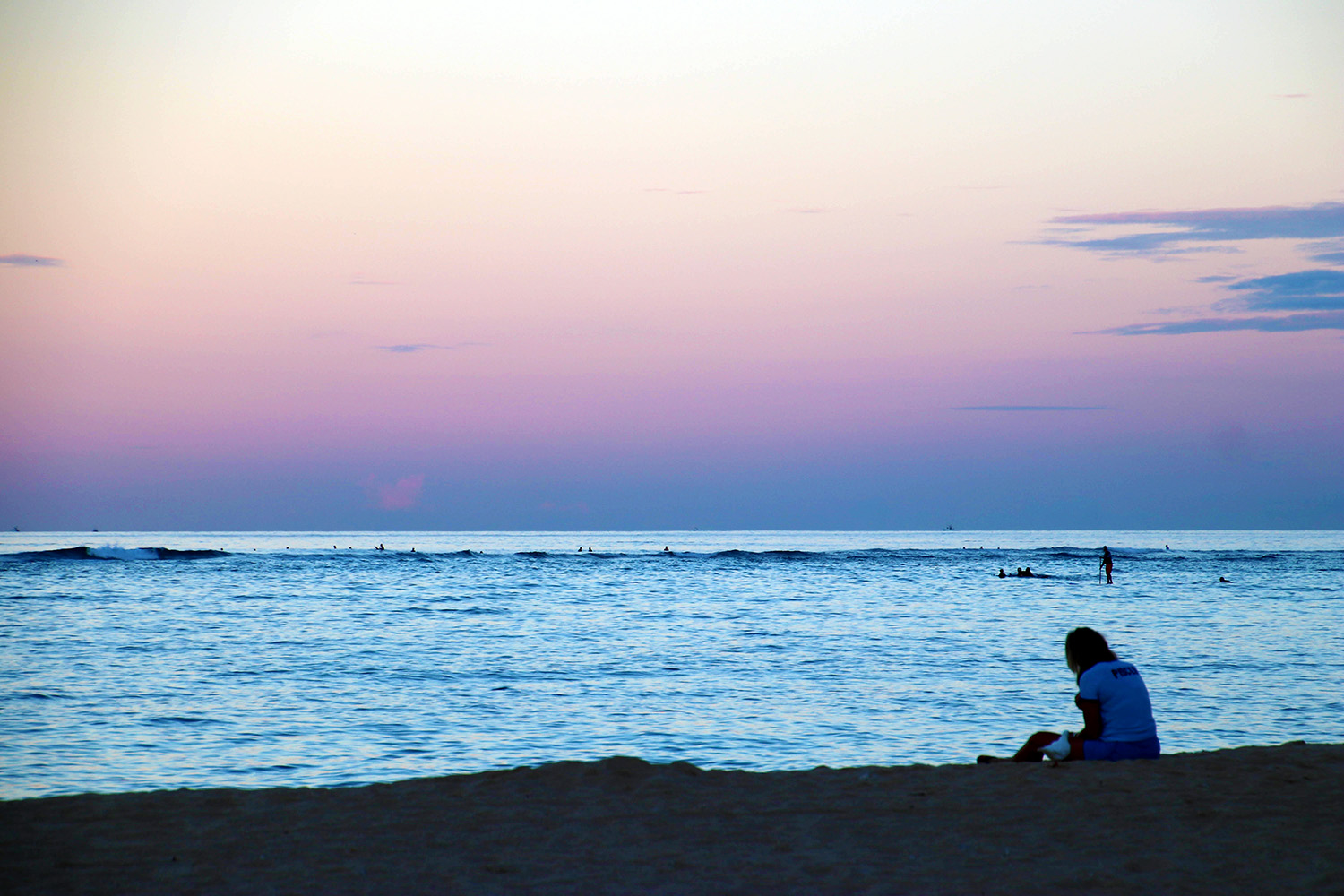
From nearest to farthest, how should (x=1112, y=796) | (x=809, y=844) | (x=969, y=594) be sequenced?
(x=809, y=844), (x=1112, y=796), (x=969, y=594)

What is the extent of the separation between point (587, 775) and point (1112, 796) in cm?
428

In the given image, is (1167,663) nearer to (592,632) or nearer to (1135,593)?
(592,632)

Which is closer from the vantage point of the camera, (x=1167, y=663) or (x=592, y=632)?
(x=1167, y=663)

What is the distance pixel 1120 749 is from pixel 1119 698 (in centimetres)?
53

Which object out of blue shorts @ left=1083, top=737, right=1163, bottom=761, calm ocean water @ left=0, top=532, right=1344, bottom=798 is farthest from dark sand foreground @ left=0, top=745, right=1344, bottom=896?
calm ocean water @ left=0, top=532, right=1344, bottom=798

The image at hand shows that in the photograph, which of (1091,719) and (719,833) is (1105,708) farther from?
(719,833)

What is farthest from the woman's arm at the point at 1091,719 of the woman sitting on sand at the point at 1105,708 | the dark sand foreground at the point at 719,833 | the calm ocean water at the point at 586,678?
the calm ocean water at the point at 586,678

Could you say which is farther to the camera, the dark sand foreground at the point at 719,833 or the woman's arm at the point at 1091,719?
the woman's arm at the point at 1091,719

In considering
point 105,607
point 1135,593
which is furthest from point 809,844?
point 1135,593

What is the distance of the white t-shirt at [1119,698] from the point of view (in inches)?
354

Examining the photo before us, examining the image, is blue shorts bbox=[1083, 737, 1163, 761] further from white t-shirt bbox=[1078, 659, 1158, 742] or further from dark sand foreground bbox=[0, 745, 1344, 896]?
dark sand foreground bbox=[0, 745, 1344, 896]

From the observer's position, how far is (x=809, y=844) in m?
7.08

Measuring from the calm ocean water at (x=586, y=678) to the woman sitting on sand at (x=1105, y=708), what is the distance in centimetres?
269

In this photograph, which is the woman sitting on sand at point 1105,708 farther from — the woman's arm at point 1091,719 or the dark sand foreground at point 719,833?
the dark sand foreground at point 719,833
